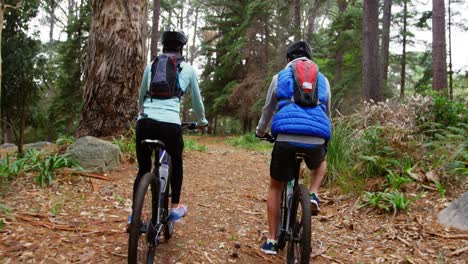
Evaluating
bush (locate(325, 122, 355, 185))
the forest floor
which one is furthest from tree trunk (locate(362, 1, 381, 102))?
the forest floor

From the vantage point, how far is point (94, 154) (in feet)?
17.3

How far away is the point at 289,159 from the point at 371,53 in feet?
25.2

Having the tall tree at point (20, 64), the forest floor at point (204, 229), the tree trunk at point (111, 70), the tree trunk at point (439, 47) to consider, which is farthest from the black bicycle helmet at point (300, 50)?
the tall tree at point (20, 64)

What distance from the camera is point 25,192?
4.34 metres

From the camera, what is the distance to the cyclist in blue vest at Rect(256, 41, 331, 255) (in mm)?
2771

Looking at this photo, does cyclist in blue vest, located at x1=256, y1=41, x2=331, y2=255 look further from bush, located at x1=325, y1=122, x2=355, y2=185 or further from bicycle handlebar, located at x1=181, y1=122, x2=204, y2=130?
bush, located at x1=325, y1=122, x2=355, y2=185

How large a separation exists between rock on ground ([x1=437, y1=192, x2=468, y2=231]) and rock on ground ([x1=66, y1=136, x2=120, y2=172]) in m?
4.44

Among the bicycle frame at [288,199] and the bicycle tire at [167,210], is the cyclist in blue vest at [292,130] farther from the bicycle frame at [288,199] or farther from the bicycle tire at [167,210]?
the bicycle tire at [167,210]

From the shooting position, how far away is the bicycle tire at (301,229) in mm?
2615

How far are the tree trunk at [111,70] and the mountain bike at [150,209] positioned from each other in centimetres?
347

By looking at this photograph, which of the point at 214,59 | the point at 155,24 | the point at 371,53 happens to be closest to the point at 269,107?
the point at 371,53

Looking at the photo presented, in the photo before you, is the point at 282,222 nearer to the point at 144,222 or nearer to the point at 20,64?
the point at 144,222

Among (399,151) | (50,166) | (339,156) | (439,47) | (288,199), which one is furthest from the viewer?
(439,47)

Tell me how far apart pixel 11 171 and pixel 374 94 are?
815 cm
